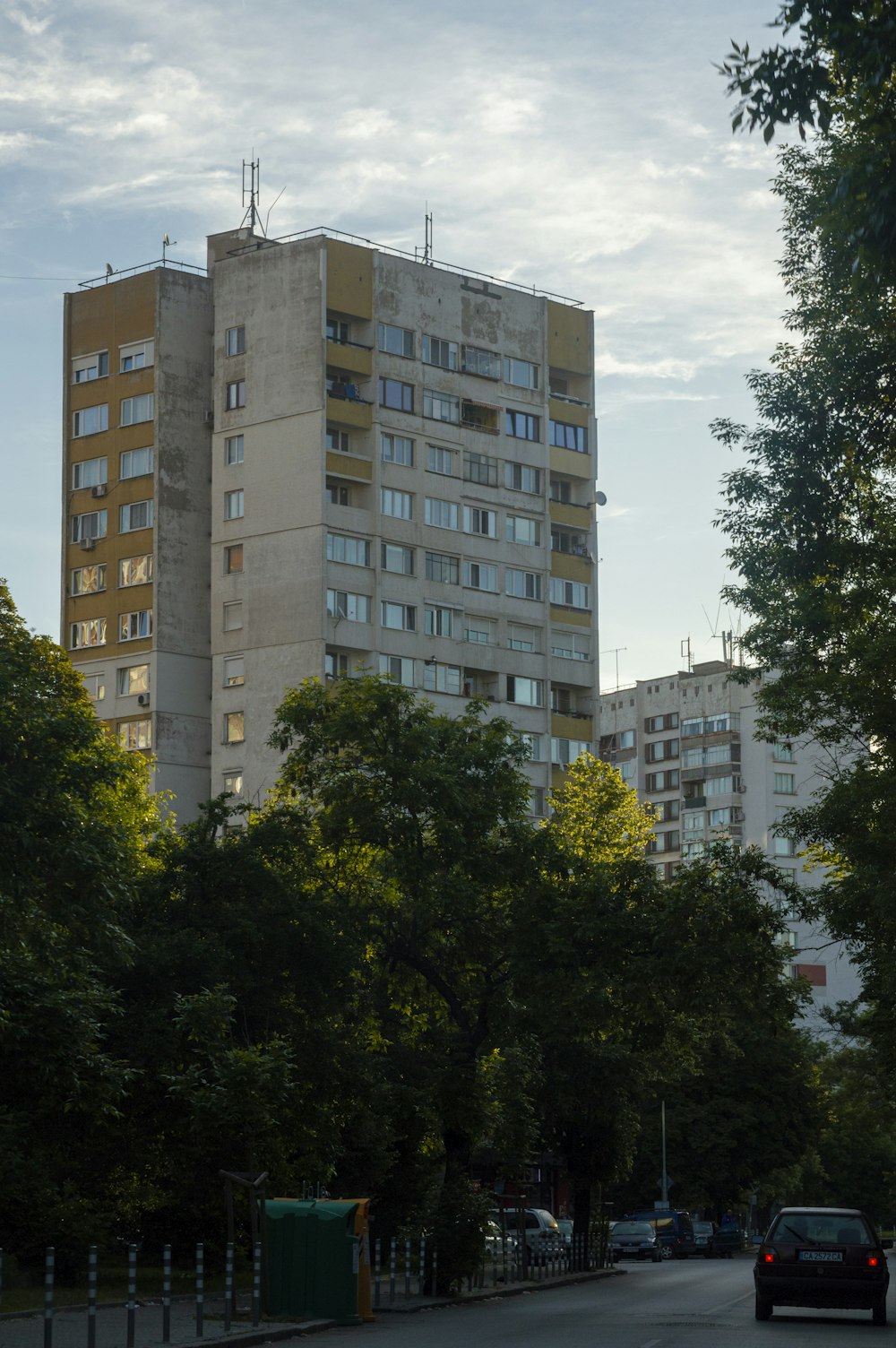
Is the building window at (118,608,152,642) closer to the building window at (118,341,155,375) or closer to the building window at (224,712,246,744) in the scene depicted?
the building window at (224,712,246,744)

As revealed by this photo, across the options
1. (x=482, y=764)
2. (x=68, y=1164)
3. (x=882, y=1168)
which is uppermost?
(x=482, y=764)

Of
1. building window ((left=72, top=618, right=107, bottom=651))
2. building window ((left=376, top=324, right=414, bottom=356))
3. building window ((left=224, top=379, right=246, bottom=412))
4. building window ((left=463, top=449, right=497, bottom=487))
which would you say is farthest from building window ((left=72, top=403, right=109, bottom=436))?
building window ((left=463, top=449, right=497, bottom=487))

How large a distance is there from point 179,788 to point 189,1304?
51044 millimetres

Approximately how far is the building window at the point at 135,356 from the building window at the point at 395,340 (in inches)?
358

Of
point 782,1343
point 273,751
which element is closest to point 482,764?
point 782,1343

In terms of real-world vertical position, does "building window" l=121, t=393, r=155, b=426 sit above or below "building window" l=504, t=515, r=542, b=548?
above

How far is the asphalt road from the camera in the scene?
21.7 meters

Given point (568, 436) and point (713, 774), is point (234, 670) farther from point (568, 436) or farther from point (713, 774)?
point (713, 774)

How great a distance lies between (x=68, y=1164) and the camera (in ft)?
97.9

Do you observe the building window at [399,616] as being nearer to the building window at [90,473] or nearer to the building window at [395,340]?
the building window at [395,340]

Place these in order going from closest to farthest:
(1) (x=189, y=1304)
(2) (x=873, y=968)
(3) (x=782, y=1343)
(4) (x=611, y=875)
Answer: (3) (x=782, y=1343)
(1) (x=189, y=1304)
(2) (x=873, y=968)
(4) (x=611, y=875)

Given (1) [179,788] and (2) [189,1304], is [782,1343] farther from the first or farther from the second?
(1) [179,788]

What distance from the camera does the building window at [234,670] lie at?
3012 inches

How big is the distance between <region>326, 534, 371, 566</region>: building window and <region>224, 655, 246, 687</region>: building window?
17.5ft
